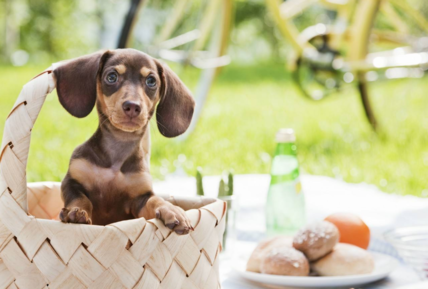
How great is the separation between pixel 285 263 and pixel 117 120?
552mm

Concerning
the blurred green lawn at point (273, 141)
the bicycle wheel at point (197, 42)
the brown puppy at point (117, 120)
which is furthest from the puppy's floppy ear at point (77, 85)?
the bicycle wheel at point (197, 42)

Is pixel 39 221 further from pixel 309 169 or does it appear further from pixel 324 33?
pixel 324 33

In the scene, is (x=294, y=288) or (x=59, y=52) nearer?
(x=294, y=288)

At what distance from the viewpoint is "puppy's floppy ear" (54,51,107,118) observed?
3.54ft

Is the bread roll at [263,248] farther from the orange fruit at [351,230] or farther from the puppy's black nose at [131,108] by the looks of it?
the puppy's black nose at [131,108]

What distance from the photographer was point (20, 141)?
1003 millimetres

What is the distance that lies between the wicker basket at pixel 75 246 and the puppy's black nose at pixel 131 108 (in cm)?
13

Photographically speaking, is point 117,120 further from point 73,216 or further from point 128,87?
point 73,216

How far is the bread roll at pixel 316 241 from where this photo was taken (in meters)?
1.42

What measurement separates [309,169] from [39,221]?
2654 millimetres

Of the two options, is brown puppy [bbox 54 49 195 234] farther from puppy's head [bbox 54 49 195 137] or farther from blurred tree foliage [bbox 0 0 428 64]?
blurred tree foliage [bbox 0 0 428 64]

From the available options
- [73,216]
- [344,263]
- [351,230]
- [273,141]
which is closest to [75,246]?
[73,216]

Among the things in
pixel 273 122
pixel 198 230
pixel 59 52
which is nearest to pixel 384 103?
pixel 273 122

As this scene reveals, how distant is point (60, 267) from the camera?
936 millimetres
